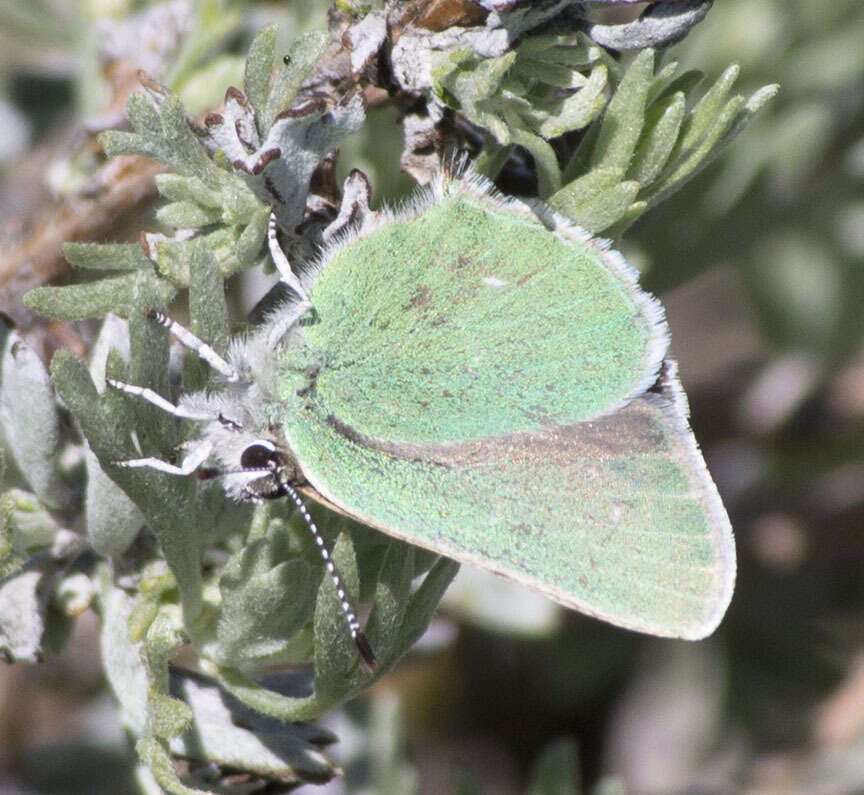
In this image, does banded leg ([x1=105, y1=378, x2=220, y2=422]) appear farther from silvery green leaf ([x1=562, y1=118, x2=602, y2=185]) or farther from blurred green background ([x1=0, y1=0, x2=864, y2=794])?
blurred green background ([x1=0, y1=0, x2=864, y2=794])

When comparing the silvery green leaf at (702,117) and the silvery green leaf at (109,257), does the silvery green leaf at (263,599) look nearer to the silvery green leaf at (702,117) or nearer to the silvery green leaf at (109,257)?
the silvery green leaf at (109,257)

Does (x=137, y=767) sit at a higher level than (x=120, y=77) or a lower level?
lower

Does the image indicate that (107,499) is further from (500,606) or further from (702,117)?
(500,606)

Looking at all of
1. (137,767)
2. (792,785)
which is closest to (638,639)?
(792,785)

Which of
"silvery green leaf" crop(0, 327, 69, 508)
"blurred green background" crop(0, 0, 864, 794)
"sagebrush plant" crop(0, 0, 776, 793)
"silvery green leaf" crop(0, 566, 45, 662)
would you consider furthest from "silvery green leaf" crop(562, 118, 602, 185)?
"blurred green background" crop(0, 0, 864, 794)

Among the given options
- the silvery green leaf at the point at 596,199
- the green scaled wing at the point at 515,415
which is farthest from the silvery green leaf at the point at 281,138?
the silvery green leaf at the point at 596,199

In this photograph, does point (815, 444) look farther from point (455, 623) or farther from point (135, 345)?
point (135, 345)
